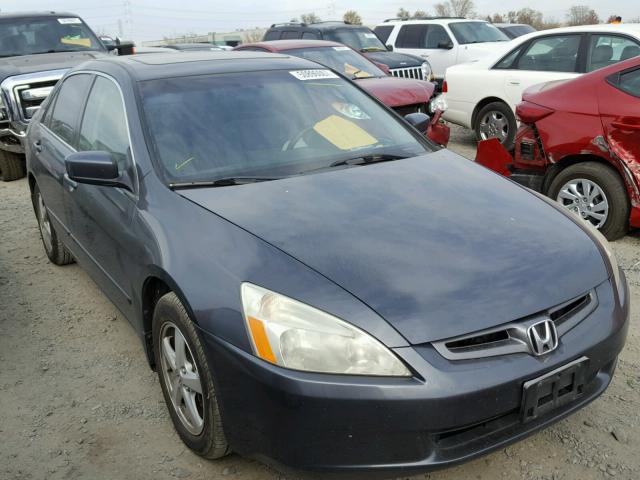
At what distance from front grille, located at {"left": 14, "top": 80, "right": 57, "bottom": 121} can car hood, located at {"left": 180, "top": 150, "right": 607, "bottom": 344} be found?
18.7 feet

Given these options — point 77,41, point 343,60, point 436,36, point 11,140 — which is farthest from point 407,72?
point 11,140

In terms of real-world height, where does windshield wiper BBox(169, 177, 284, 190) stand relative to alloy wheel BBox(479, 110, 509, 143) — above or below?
above

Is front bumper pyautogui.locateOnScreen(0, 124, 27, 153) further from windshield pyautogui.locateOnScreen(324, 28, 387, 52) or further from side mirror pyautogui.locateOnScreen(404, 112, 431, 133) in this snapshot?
windshield pyautogui.locateOnScreen(324, 28, 387, 52)

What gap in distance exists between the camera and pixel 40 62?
27.1 feet

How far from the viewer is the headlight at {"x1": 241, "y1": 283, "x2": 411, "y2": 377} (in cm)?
207

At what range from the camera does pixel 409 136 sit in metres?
3.68

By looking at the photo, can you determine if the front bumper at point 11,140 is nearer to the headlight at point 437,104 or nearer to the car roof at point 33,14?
the car roof at point 33,14

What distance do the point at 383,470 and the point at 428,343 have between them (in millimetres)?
438

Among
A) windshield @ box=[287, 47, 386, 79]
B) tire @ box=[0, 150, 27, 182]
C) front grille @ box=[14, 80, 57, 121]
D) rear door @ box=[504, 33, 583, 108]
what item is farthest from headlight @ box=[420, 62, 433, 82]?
tire @ box=[0, 150, 27, 182]

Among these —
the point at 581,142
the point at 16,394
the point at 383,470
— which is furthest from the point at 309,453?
the point at 581,142

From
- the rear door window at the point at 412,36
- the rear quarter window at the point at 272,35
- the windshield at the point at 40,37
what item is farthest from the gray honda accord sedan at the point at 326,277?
the rear door window at the point at 412,36

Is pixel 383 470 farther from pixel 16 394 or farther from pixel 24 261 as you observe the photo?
pixel 24 261

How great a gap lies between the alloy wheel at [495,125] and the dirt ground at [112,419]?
13.4ft

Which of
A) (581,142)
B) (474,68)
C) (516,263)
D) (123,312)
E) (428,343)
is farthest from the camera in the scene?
(474,68)
